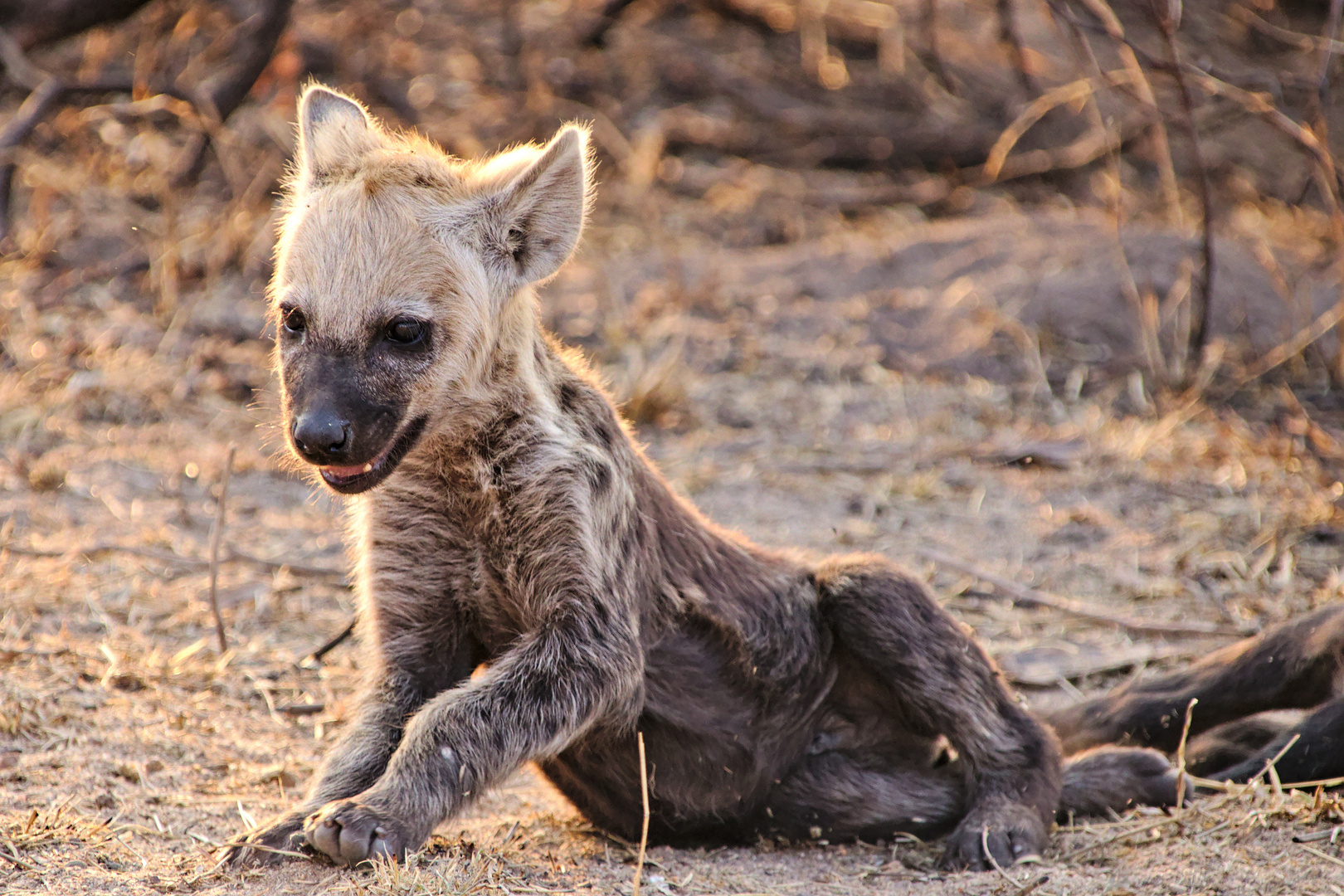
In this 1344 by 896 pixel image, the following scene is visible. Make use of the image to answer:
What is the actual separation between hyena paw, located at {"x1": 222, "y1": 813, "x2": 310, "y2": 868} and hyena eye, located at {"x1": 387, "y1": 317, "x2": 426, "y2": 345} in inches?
41.4

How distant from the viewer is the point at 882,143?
393 inches

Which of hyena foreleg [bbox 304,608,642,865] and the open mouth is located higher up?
the open mouth

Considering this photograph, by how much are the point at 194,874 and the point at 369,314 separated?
1211 mm

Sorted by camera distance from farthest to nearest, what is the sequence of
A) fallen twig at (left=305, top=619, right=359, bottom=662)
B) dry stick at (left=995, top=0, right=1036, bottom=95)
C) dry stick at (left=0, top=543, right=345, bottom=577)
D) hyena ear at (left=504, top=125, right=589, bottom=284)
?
dry stick at (left=995, top=0, right=1036, bottom=95)
dry stick at (left=0, top=543, right=345, bottom=577)
fallen twig at (left=305, top=619, right=359, bottom=662)
hyena ear at (left=504, top=125, right=589, bottom=284)

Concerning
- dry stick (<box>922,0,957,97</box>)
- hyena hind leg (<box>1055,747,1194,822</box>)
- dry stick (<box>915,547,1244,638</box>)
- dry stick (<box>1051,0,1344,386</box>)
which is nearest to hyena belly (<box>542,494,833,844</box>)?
hyena hind leg (<box>1055,747,1194,822</box>)

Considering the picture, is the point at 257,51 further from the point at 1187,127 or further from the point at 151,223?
the point at 1187,127

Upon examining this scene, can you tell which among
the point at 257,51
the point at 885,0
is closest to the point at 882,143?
the point at 885,0

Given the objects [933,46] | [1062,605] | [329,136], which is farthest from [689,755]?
[933,46]

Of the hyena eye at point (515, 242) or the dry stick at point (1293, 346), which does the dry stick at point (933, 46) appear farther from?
the hyena eye at point (515, 242)

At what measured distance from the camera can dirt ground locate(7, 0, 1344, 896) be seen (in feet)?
10.3

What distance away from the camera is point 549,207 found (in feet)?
10.4

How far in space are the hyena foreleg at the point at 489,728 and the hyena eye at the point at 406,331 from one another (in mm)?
702

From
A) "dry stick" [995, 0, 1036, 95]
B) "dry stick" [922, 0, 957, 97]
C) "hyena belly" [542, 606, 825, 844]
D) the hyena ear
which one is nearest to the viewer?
the hyena ear

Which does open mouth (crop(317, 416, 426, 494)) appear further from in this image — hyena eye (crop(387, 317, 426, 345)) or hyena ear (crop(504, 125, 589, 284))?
hyena ear (crop(504, 125, 589, 284))
